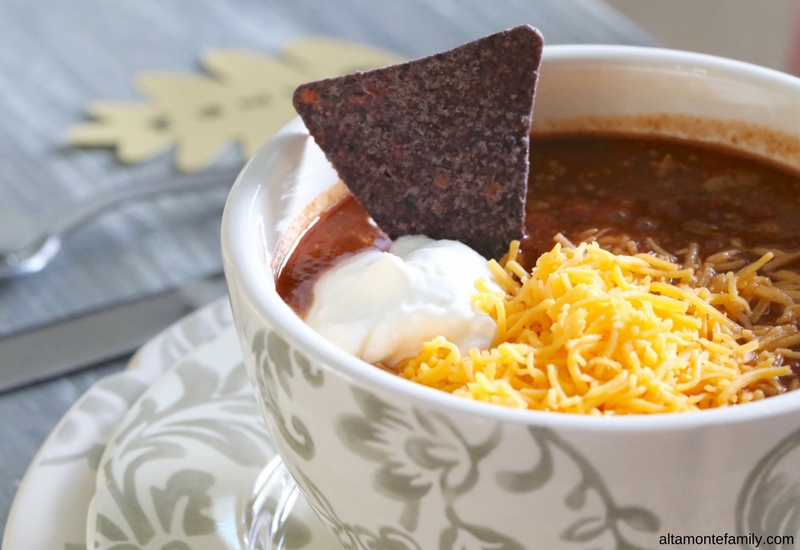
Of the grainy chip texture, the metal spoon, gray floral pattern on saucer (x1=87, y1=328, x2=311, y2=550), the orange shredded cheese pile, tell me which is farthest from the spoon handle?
the orange shredded cheese pile

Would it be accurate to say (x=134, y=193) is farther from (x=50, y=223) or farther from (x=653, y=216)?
(x=653, y=216)

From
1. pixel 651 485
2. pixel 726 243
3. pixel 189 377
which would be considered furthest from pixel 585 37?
pixel 651 485

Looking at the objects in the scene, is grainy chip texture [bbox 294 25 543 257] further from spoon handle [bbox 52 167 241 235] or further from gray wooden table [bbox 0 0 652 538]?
spoon handle [bbox 52 167 241 235]

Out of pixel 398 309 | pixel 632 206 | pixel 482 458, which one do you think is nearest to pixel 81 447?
pixel 398 309

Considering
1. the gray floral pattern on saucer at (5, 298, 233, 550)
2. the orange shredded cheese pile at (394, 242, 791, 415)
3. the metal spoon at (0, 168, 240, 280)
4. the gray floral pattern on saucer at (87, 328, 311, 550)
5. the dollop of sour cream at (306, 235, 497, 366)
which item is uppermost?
the orange shredded cheese pile at (394, 242, 791, 415)

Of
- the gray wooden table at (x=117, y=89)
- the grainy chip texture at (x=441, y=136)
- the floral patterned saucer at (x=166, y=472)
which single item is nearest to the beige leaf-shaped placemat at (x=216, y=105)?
the gray wooden table at (x=117, y=89)

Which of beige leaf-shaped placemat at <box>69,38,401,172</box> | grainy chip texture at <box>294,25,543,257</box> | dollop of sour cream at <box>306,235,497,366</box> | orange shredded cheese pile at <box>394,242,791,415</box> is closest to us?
orange shredded cheese pile at <box>394,242,791,415</box>

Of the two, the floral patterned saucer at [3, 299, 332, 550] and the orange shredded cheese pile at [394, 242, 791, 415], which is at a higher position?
the orange shredded cheese pile at [394, 242, 791, 415]
